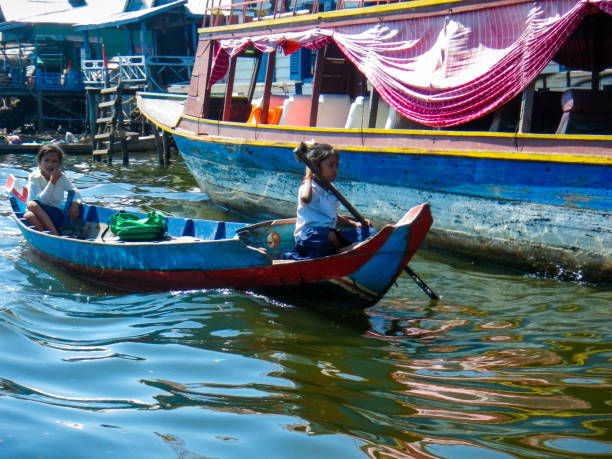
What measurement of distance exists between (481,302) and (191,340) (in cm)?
268

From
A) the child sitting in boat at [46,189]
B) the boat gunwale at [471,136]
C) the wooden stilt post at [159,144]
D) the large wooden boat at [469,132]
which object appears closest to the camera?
the boat gunwale at [471,136]

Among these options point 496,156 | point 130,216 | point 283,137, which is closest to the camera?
point 496,156

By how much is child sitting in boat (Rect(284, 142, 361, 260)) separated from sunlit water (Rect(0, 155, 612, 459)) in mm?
568

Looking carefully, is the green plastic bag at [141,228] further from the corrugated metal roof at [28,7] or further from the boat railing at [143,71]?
the corrugated metal roof at [28,7]

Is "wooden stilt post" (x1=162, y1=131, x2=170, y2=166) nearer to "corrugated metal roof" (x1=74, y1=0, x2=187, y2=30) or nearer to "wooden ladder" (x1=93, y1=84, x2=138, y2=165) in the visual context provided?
"wooden ladder" (x1=93, y1=84, x2=138, y2=165)

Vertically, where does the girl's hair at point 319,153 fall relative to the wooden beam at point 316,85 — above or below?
below

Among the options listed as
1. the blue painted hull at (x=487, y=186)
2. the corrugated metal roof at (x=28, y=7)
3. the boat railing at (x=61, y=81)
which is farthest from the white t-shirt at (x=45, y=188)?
the corrugated metal roof at (x=28, y=7)

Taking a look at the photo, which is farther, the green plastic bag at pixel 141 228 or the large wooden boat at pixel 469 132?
the green plastic bag at pixel 141 228

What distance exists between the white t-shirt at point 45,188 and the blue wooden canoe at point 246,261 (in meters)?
0.37

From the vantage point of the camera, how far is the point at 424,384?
150 inches

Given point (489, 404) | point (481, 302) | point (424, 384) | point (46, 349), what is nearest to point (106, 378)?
point (46, 349)

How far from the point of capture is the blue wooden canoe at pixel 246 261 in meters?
5.00

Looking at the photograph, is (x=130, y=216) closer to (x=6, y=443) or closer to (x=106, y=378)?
(x=106, y=378)

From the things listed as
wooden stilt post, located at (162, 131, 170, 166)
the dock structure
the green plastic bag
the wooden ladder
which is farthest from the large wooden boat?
the dock structure
